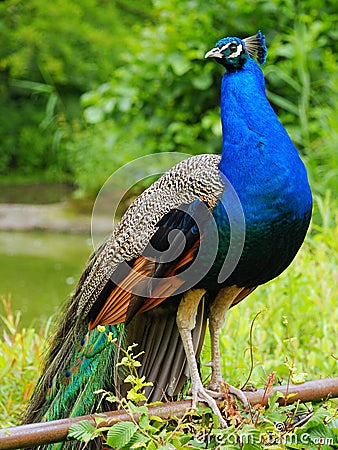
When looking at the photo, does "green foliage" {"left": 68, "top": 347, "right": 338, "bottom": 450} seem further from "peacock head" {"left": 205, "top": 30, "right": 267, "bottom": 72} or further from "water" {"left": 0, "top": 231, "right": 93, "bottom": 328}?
"water" {"left": 0, "top": 231, "right": 93, "bottom": 328}

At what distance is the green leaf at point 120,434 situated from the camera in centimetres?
164

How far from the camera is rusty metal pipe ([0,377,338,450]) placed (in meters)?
1.60

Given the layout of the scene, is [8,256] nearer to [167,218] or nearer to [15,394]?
[15,394]

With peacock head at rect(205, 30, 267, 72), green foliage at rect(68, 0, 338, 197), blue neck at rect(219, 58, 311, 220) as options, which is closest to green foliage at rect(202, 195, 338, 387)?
blue neck at rect(219, 58, 311, 220)

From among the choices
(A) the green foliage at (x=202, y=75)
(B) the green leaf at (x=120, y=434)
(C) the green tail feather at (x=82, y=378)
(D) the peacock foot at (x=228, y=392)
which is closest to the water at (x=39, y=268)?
(A) the green foliage at (x=202, y=75)

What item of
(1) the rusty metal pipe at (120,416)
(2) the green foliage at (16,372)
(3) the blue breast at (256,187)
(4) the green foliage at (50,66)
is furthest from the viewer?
(4) the green foliage at (50,66)

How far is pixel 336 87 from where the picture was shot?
470cm

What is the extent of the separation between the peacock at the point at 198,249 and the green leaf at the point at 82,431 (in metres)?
0.22

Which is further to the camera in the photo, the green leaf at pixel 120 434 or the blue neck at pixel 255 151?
the blue neck at pixel 255 151

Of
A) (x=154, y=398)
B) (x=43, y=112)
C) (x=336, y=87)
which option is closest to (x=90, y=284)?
(x=154, y=398)

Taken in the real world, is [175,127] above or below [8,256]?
above

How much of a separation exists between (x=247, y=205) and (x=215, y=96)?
3.83 m

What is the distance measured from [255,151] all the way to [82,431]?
738 millimetres

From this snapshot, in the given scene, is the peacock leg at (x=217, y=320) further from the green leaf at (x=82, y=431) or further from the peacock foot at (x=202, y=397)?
the green leaf at (x=82, y=431)
